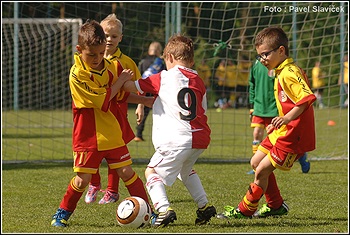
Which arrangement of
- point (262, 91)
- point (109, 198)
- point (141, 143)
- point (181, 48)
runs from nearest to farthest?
1. point (181, 48)
2. point (109, 198)
3. point (262, 91)
4. point (141, 143)

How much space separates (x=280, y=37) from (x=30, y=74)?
15.0 meters

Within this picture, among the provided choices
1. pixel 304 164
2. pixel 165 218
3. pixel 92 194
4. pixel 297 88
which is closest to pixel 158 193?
pixel 165 218

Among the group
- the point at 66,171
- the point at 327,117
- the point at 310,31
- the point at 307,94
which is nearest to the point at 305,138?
the point at 307,94

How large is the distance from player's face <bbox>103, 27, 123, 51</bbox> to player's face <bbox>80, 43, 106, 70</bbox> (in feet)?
3.32

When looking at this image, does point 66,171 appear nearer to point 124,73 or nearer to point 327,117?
point 124,73

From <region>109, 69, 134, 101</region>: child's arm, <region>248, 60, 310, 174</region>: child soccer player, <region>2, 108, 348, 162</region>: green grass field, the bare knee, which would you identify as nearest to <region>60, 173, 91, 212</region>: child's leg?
the bare knee

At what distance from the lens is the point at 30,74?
788 inches

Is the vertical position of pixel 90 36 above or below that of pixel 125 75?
above

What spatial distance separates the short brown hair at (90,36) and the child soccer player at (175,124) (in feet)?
1.35

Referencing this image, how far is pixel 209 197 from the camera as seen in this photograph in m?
6.97

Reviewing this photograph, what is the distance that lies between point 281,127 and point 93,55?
59.1 inches

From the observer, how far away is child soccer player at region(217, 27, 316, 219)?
18.0 feet

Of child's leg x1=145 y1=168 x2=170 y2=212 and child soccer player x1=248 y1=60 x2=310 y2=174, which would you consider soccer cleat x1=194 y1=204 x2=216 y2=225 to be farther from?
child soccer player x1=248 y1=60 x2=310 y2=174

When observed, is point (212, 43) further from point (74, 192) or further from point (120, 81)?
point (74, 192)
